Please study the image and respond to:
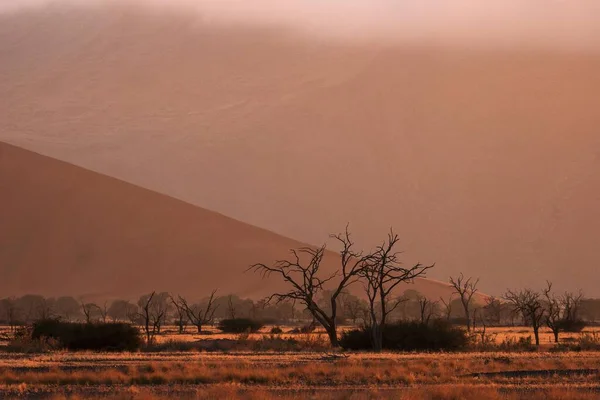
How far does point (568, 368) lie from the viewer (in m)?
22.5

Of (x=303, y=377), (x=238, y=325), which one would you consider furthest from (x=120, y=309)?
(x=303, y=377)

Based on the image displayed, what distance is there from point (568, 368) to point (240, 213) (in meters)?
101

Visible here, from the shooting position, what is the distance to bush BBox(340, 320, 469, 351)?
3148 cm

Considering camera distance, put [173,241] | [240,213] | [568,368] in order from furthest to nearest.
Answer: [240,213]
[173,241]
[568,368]

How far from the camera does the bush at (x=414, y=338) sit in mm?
31484

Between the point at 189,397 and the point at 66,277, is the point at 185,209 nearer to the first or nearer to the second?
the point at 66,277

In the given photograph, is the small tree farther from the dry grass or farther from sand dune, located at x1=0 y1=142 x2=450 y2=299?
the dry grass

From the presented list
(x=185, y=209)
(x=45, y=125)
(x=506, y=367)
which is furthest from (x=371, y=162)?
(x=506, y=367)

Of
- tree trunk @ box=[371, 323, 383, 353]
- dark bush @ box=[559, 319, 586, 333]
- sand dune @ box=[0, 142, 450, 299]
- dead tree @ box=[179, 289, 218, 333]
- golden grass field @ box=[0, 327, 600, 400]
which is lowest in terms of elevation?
golden grass field @ box=[0, 327, 600, 400]

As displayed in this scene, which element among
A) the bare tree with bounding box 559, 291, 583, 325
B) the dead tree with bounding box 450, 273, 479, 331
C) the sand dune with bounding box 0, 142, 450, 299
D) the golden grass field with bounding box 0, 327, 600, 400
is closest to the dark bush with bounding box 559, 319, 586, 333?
the bare tree with bounding box 559, 291, 583, 325

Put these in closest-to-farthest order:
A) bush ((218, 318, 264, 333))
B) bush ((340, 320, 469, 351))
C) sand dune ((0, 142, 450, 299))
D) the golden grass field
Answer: the golden grass field → bush ((340, 320, 469, 351)) → bush ((218, 318, 264, 333)) → sand dune ((0, 142, 450, 299))

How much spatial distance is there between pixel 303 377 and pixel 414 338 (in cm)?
1187

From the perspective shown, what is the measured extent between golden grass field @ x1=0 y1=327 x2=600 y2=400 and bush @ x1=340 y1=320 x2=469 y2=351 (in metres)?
4.10

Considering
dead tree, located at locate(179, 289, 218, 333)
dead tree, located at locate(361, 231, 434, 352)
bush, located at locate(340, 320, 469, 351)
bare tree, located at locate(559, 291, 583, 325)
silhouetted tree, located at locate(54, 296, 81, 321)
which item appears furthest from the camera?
silhouetted tree, located at locate(54, 296, 81, 321)
